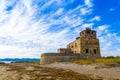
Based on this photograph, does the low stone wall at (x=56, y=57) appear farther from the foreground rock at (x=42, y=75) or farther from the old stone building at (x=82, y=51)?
the foreground rock at (x=42, y=75)

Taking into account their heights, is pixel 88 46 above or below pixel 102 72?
above

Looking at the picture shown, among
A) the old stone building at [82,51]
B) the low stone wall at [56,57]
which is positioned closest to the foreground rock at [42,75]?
the low stone wall at [56,57]

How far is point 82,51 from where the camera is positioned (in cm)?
6388

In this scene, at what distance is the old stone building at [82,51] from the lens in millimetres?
58750

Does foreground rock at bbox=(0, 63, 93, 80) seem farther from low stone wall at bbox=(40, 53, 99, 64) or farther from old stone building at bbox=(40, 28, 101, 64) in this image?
old stone building at bbox=(40, 28, 101, 64)

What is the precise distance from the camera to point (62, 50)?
230 ft

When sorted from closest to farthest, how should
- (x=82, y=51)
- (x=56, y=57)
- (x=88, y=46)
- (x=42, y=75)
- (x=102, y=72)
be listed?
(x=42, y=75)
(x=102, y=72)
(x=56, y=57)
(x=82, y=51)
(x=88, y=46)

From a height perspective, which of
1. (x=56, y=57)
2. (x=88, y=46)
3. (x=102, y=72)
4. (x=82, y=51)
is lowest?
(x=102, y=72)

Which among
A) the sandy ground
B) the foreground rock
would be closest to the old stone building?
the sandy ground

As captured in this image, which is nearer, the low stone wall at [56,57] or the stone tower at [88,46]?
the low stone wall at [56,57]

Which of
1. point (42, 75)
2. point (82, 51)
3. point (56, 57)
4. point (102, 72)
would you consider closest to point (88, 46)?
point (82, 51)

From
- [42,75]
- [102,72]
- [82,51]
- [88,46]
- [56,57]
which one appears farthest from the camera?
[88,46]

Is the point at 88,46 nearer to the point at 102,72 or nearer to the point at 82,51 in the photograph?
the point at 82,51

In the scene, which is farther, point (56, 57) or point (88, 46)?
point (88, 46)
